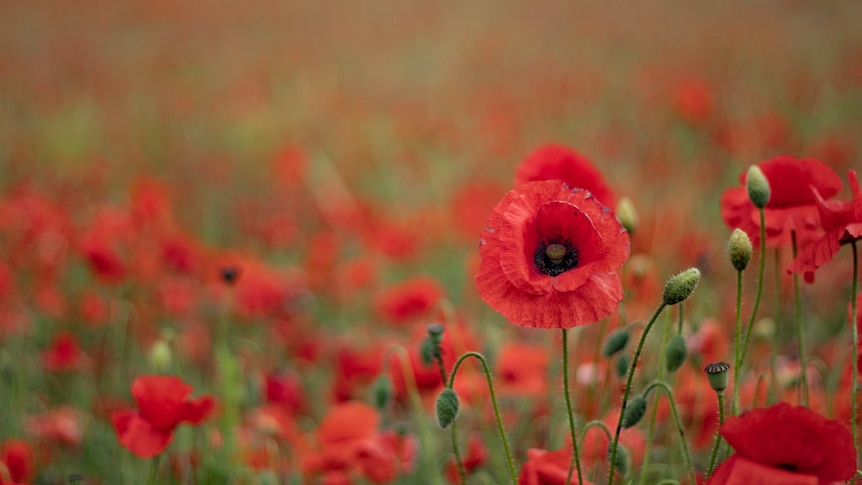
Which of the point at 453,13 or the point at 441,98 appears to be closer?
the point at 441,98

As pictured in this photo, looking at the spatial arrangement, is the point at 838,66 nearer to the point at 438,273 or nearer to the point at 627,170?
the point at 627,170

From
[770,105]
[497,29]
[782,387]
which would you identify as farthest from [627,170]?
[782,387]

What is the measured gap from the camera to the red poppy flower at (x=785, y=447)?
0.70 metres

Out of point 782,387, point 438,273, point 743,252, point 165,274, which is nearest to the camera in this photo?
point 743,252

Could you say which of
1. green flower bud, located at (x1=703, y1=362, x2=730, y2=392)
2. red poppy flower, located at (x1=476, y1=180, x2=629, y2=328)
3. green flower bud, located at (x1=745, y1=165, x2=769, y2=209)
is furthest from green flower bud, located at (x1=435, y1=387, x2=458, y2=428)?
green flower bud, located at (x1=745, y1=165, x2=769, y2=209)

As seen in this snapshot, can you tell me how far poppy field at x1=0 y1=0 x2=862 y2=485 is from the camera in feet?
3.17

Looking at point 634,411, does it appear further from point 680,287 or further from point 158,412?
point 158,412

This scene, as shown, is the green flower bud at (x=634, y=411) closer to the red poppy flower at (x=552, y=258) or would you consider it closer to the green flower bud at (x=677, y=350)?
the green flower bud at (x=677, y=350)

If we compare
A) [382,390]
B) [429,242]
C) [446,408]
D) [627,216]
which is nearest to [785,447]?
[446,408]

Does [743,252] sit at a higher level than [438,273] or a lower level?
lower

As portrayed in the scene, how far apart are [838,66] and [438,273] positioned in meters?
1.86

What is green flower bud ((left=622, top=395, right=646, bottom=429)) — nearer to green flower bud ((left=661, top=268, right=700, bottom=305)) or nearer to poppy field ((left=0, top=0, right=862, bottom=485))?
poppy field ((left=0, top=0, right=862, bottom=485))

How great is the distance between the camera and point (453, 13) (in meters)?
4.37

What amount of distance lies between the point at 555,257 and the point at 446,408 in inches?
8.8
